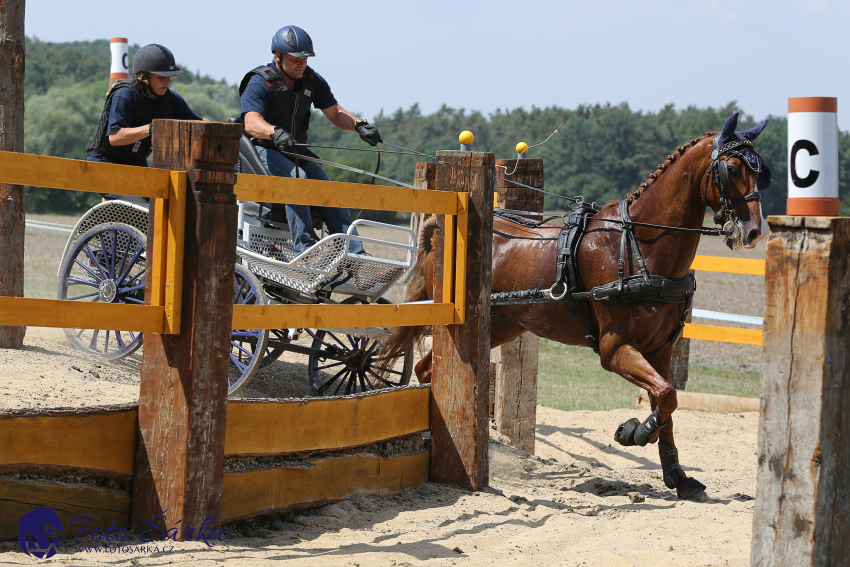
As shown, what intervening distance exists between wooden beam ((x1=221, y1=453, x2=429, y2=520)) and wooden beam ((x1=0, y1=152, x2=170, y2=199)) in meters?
1.15

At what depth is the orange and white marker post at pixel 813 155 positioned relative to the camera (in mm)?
2439

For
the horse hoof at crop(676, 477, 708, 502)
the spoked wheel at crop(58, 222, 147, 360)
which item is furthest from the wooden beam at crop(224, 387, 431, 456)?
the spoked wheel at crop(58, 222, 147, 360)

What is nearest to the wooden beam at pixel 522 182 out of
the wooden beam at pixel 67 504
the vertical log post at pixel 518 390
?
the vertical log post at pixel 518 390

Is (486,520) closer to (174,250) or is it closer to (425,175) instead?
(174,250)

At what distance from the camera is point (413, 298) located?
6.05m

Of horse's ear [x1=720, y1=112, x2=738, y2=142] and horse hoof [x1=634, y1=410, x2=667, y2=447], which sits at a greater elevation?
horse's ear [x1=720, y1=112, x2=738, y2=142]

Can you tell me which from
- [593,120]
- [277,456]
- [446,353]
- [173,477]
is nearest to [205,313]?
[173,477]

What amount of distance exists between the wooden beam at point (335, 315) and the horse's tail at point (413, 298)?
1560 mm

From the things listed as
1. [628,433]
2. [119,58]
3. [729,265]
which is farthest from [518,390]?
[119,58]

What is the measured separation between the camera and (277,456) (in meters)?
3.58

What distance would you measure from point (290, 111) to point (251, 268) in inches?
46.3

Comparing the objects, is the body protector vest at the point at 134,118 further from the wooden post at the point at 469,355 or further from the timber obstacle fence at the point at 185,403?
the timber obstacle fence at the point at 185,403

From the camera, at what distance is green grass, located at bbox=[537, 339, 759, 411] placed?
8.76 meters

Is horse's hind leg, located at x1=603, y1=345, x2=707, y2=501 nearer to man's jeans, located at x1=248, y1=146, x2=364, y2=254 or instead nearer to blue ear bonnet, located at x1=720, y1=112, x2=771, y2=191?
blue ear bonnet, located at x1=720, y1=112, x2=771, y2=191
